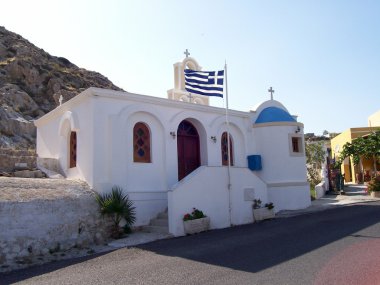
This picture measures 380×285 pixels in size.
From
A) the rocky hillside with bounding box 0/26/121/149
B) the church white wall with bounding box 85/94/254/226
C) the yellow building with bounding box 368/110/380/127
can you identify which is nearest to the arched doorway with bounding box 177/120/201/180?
the church white wall with bounding box 85/94/254/226

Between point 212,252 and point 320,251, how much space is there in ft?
7.71

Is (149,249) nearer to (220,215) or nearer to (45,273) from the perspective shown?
(45,273)

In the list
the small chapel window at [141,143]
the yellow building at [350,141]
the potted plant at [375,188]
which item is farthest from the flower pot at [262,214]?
the yellow building at [350,141]

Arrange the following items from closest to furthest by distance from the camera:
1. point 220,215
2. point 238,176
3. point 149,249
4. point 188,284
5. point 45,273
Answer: point 188,284 < point 45,273 < point 149,249 < point 220,215 < point 238,176

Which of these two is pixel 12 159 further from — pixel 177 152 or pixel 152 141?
pixel 177 152

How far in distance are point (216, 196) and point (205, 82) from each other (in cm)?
447

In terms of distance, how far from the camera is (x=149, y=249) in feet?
31.6

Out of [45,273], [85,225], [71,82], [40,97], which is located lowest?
[45,273]

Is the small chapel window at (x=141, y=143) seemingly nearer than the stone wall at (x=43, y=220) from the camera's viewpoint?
No

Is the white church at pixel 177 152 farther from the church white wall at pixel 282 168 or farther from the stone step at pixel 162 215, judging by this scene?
the stone step at pixel 162 215

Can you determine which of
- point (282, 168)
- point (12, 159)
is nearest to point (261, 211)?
point (282, 168)

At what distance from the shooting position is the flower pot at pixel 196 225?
11624 mm

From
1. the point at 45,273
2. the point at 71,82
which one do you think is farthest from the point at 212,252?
the point at 71,82

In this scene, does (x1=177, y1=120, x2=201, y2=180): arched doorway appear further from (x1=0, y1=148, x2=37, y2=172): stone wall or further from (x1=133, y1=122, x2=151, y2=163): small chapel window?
(x1=0, y1=148, x2=37, y2=172): stone wall
